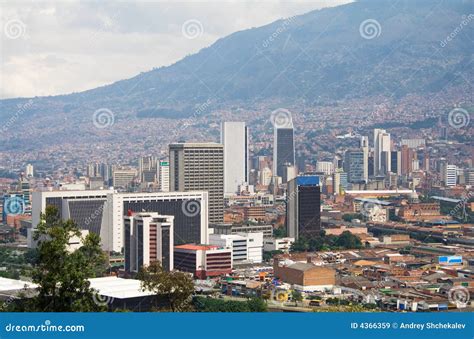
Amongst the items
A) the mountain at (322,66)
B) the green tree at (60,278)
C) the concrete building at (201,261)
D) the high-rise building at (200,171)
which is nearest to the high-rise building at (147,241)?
the concrete building at (201,261)

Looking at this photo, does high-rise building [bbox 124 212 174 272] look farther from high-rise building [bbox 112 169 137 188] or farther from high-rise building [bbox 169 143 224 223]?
high-rise building [bbox 112 169 137 188]

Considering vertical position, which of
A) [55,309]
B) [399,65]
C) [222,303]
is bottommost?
[222,303]

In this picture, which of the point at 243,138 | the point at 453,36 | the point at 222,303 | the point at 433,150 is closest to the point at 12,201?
the point at 243,138

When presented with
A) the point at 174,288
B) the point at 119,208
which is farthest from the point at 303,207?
the point at 174,288

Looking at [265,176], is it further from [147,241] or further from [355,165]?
[147,241]

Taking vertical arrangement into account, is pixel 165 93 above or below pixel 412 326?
above

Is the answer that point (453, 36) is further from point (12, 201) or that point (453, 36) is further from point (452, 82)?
point (12, 201)
